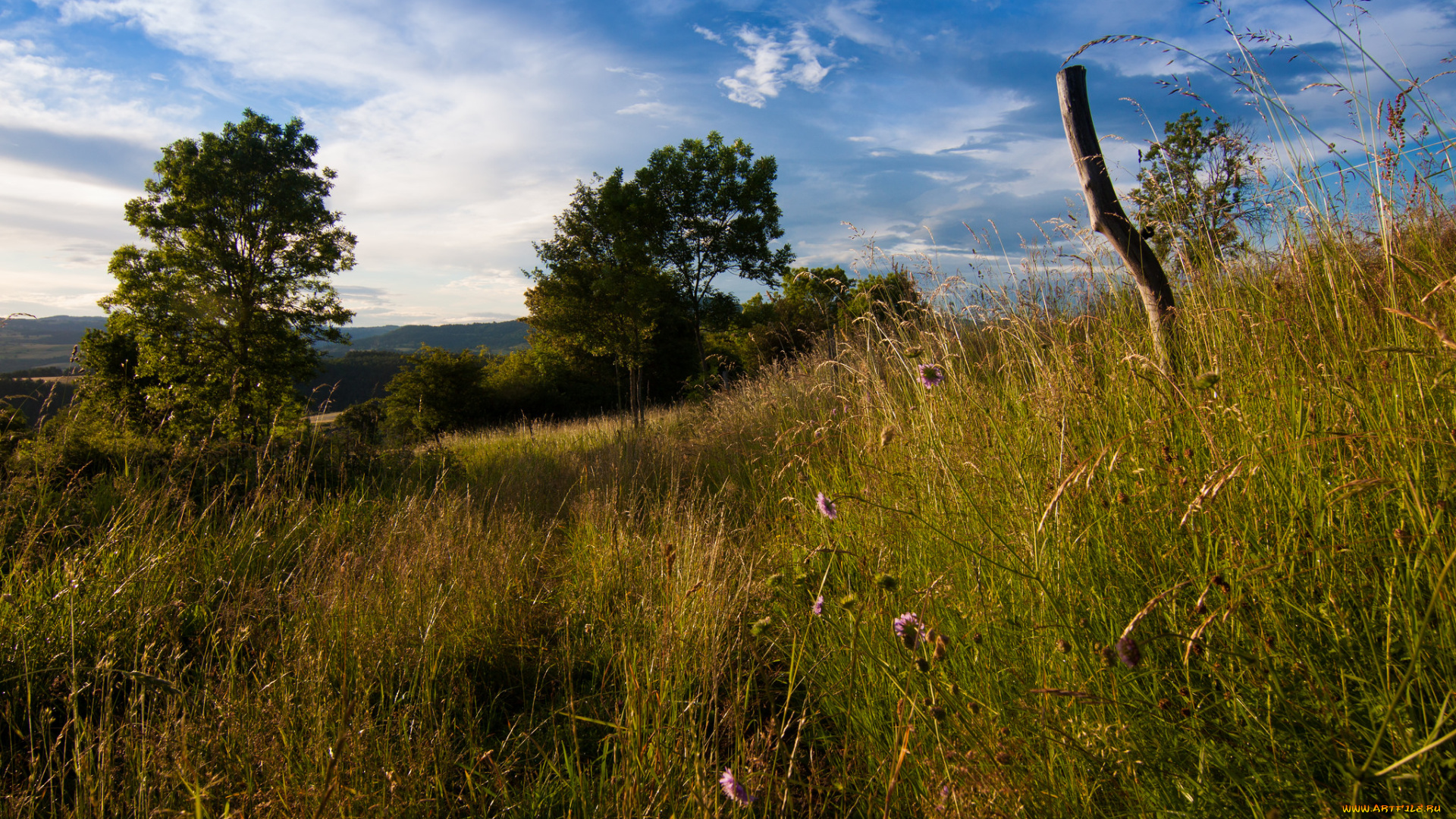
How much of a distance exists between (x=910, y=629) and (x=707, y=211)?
21.9 meters

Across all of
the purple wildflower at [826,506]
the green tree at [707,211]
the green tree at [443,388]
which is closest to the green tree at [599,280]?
the green tree at [707,211]

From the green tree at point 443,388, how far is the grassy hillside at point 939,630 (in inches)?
1034

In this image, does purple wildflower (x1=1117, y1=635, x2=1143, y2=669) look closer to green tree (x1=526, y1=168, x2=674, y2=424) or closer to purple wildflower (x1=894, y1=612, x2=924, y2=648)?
purple wildflower (x1=894, y1=612, x2=924, y2=648)

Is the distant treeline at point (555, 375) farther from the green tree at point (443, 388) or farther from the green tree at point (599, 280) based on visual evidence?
the green tree at point (599, 280)

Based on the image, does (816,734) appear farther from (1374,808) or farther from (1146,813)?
(1374,808)

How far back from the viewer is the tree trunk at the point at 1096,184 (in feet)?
8.79

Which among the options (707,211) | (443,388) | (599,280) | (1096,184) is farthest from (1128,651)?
(443,388)

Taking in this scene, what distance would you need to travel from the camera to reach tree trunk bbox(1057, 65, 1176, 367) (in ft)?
8.79

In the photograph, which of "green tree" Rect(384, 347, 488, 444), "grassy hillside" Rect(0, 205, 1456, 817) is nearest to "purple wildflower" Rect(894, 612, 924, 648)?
"grassy hillside" Rect(0, 205, 1456, 817)

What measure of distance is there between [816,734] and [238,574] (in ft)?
10.7

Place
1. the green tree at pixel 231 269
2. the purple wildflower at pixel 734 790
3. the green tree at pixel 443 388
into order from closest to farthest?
the purple wildflower at pixel 734 790
the green tree at pixel 231 269
the green tree at pixel 443 388

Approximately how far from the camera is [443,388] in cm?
2830

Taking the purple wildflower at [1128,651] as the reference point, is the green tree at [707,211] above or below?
above

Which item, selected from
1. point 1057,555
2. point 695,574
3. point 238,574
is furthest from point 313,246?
point 1057,555
